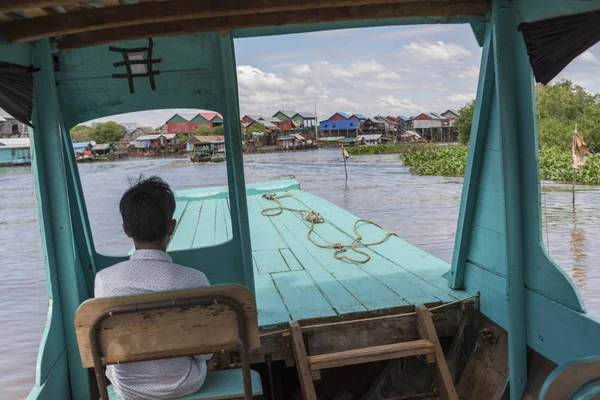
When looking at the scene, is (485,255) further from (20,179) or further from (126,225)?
(20,179)

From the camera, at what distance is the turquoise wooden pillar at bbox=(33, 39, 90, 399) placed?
329cm

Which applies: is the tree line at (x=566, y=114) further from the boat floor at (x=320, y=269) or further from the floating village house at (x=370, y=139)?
the floating village house at (x=370, y=139)

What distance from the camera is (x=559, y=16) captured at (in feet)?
9.32

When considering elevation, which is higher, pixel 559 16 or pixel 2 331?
pixel 559 16

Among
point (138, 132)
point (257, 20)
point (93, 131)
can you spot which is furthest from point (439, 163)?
point (257, 20)

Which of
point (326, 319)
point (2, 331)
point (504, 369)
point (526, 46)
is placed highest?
point (526, 46)

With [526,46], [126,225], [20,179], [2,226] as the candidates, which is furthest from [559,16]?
[20,179]

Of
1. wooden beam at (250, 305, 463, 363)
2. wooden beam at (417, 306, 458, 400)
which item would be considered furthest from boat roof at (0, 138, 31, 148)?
wooden beam at (417, 306, 458, 400)

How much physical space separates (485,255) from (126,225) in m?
2.52

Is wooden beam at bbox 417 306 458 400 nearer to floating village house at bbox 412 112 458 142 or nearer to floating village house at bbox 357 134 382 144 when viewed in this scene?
floating village house at bbox 412 112 458 142

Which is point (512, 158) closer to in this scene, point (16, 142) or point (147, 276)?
point (147, 276)

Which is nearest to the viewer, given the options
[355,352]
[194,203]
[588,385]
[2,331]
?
[588,385]

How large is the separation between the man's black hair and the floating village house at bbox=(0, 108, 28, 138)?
3.83 ft

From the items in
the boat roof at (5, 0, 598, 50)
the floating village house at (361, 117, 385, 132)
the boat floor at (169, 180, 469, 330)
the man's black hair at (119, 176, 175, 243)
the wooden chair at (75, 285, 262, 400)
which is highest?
the floating village house at (361, 117, 385, 132)
